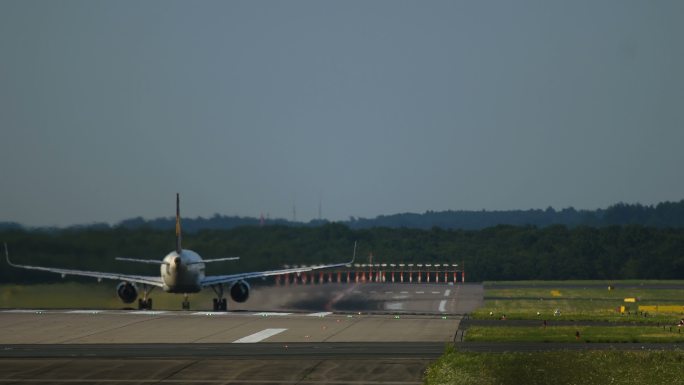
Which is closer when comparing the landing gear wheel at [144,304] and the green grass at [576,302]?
the green grass at [576,302]

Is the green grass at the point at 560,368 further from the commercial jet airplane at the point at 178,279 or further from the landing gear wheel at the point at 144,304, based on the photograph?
the landing gear wheel at the point at 144,304

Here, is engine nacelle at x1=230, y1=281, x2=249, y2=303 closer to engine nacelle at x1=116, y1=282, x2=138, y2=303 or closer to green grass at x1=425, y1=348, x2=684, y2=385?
engine nacelle at x1=116, y1=282, x2=138, y2=303

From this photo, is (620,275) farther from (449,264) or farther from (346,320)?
(346,320)

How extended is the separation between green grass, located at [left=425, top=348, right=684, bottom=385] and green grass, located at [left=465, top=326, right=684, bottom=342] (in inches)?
267

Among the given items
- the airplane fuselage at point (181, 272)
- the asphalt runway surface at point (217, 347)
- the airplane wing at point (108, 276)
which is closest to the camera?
the asphalt runway surface at point (217, 347)

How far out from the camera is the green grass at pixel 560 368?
109 ft

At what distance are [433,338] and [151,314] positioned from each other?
21.2m

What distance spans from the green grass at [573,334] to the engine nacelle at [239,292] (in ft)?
94.4

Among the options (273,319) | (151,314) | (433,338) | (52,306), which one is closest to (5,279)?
(52,306)

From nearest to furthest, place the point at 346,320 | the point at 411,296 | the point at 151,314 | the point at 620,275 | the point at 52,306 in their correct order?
the point at 346,320
the point at 151,314
the point at 52,306
the point at 411,296
the point at 620,275

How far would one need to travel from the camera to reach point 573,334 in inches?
1928

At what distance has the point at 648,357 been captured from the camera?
38156mm

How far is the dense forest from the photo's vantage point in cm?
8350

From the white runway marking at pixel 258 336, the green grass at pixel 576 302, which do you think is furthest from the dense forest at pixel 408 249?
the white runway marking at pixel 258 336
